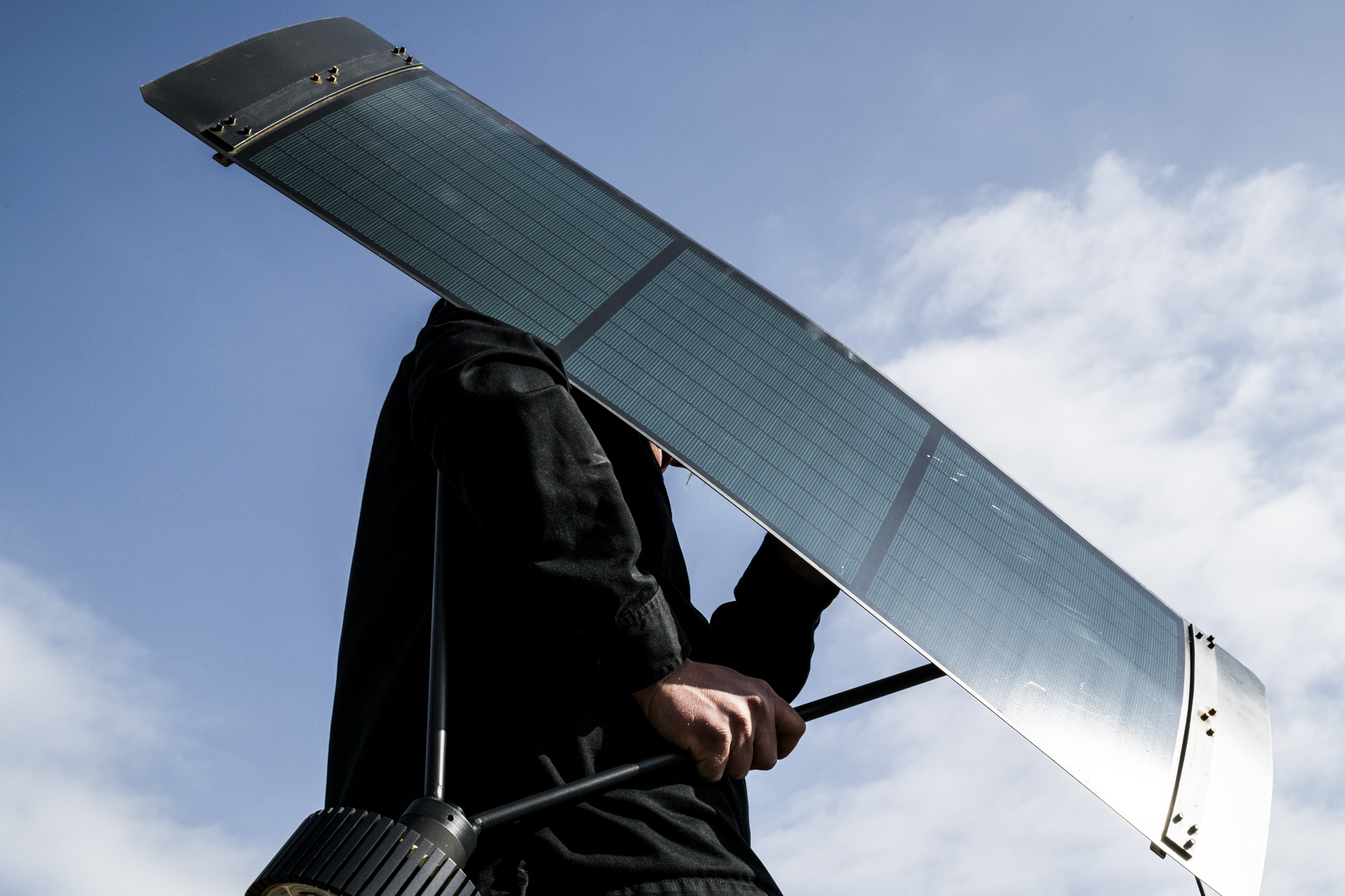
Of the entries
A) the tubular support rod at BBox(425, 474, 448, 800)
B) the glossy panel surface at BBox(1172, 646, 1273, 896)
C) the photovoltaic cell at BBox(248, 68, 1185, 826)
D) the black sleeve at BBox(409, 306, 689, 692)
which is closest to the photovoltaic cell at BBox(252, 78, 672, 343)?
the photovoltaic cell at BBox(248, 68, 1185, 826)

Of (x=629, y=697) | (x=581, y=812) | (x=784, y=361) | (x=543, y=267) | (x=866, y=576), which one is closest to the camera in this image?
(x=581, y=812)

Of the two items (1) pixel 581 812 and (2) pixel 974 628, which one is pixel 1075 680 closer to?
(2) pixel 974 628

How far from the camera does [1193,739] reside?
2.50 meters

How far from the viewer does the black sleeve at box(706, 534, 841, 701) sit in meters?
2.78

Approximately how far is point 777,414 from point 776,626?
2.05ft

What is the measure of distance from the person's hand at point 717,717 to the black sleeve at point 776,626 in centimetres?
68

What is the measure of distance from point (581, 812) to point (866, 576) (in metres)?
0.82

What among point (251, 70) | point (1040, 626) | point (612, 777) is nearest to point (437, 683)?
point (612, 777)

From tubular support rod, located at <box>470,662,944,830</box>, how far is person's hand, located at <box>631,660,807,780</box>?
47 mm

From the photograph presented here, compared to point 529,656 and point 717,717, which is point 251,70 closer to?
point 529,656

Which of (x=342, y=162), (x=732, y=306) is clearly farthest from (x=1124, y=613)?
(x=342, y=162)

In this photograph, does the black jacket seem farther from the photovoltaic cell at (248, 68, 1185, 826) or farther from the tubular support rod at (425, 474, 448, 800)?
the photovoltaic cell at (248, 68, 1185, 826)

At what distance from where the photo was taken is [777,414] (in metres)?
2.56

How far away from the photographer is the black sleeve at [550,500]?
1857 millimetres
